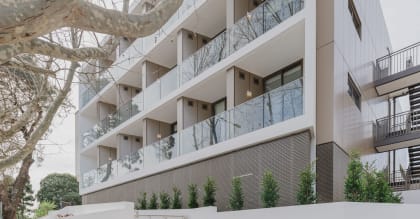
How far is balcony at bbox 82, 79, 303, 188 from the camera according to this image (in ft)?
32.1

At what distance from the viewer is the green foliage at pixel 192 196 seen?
11852mm

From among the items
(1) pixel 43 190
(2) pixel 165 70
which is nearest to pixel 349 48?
(2) pixel 165 70

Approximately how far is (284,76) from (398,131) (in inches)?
258

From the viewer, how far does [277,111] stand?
33.0 feet

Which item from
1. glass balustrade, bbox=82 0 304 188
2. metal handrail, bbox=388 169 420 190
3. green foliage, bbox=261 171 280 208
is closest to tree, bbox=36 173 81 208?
glass balustrade, bbox=82 0 304 188

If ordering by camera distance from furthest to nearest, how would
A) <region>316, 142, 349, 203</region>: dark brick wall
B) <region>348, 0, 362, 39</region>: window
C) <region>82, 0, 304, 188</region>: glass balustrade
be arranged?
1. <region>348, 0, 362, 39</region>: window
2. <region>82, 0, 304, 188</region>: glass balustrade
3. <region>316, 142, 349, 203</region>: dark brick wall

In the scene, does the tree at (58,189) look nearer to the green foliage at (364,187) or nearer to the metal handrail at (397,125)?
the metal handrail at (397,125)

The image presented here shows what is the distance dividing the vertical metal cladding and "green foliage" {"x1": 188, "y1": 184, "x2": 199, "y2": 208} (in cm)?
47

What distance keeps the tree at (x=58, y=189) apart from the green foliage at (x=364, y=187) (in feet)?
112

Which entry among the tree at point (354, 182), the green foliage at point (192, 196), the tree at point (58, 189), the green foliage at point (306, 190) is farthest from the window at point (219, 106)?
the tree at point (58, 189)

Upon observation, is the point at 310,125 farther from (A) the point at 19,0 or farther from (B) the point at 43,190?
(B) the point at 43,190

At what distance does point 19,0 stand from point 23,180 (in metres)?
12.8

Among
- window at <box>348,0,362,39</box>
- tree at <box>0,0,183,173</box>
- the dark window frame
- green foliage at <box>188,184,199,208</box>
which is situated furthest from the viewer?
window at <box>348,0,362,39</box>

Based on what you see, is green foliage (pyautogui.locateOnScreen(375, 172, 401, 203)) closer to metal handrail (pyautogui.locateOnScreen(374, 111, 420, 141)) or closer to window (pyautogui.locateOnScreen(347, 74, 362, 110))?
window (pyautogui.locateOnScreen(347, 74, 362, 110))
